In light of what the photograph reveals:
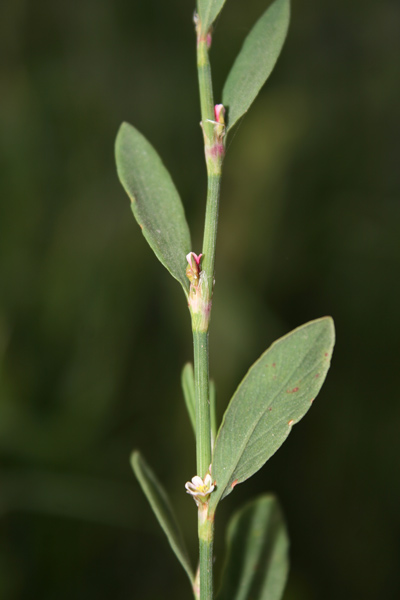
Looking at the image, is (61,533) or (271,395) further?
(61,533)

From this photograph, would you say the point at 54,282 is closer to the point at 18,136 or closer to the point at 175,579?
the point at 18,136

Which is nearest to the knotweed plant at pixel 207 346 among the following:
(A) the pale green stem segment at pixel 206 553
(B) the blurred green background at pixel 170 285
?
(A) the pale green stem segment at pixel 206 553

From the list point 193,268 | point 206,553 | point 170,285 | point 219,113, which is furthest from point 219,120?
point 170,285

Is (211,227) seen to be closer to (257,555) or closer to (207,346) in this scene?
(207,346)

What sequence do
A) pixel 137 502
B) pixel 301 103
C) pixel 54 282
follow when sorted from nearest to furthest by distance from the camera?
pixel 137 502 → pixel 54 282 → pixel 301 103

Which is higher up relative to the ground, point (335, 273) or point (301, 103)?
point (301, 103)

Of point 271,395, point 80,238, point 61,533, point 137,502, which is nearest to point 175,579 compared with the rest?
point 137,502

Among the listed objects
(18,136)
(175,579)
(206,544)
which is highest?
(18,136)
